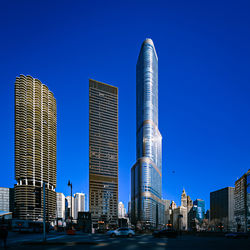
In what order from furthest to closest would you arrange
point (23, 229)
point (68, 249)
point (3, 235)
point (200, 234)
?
point (23, 229)
point (200, 234)
point (3, 235)
point (68, 249)

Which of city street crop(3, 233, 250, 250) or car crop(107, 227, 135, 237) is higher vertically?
city street crop(3, 233, 250, 250)

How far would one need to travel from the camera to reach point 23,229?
2950 inches

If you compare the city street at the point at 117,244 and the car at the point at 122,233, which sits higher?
the city street at the point at 117,244

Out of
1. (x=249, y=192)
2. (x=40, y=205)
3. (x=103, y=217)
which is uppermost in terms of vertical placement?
(x=40, y=205)

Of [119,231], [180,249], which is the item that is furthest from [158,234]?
[180,249]

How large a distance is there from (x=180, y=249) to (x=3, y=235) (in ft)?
57.7

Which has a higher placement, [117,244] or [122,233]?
[117,244]

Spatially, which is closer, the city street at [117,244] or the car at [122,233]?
the city street at [117,244]

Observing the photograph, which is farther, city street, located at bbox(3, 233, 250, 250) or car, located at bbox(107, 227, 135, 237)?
car, located at bbox(107, 227, 135, 237)

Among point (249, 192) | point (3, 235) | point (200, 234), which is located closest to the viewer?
point (3, 235)

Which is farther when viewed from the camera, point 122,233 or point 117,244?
point 122,233

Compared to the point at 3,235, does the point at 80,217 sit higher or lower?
lower

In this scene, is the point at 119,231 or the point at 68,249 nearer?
the point at 68,249

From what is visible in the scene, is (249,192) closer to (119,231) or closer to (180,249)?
(119,231)
